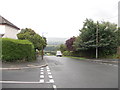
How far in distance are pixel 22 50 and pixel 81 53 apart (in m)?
23.9

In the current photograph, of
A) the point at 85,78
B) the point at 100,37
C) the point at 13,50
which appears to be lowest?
the point at 85,78

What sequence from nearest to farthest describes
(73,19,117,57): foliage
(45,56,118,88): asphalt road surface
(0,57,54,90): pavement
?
(0,57,54,90): pavement
(45,56,118,88): asphalt road surface
(73,19,117,57): foliage

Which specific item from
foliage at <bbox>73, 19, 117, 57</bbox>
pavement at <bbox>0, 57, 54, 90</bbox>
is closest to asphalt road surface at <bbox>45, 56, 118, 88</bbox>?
pavement at <bbox>0, 57, 54, 90</bbox>

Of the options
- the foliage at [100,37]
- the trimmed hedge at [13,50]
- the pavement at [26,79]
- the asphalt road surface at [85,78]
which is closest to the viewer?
the pavement at [26,79]

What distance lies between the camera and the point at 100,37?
31.8m

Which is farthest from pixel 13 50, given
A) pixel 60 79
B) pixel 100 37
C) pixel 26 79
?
pixel 100 37

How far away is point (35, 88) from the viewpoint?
7.22m

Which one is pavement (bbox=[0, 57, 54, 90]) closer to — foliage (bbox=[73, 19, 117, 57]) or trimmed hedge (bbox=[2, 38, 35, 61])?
trimmed hedge (bbox=[2, 38, 35, 61])

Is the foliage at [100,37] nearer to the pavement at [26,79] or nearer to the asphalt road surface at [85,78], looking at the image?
the asphalt road surface at [85,78]

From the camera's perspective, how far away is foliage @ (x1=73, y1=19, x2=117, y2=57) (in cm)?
3162

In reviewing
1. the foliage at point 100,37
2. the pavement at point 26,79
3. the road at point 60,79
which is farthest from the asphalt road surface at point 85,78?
the foliage at point 100,37

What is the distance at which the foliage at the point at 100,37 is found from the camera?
31.6 metres

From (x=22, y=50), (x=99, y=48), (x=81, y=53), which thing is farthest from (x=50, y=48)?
(x=22, y=50)

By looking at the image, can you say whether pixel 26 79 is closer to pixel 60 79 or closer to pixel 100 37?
pixel 60 79
